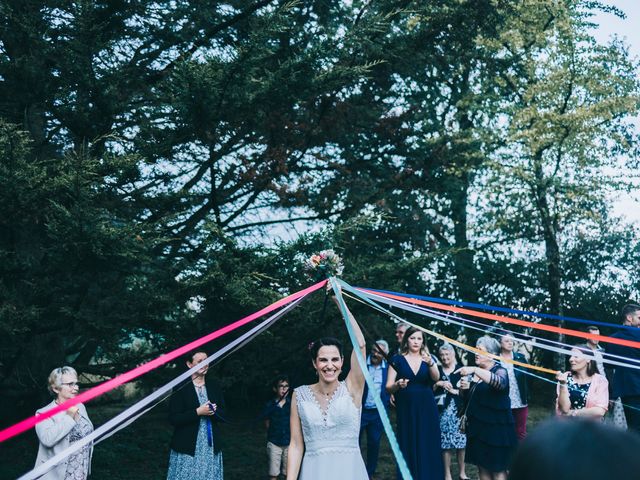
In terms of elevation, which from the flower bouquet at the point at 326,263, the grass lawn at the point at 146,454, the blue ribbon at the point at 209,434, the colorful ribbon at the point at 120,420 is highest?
the flower bouquet at the point at 326,263

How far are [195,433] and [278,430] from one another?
93.5 inches

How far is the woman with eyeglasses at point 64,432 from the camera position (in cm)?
502

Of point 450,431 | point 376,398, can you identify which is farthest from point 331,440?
point 450,431

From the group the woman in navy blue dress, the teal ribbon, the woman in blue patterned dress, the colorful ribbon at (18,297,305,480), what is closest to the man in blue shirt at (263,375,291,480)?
the colorful ribbon at (18,297,305,480)

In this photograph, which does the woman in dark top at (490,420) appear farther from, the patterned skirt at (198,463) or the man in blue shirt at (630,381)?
the patterned skirt at (198,463)

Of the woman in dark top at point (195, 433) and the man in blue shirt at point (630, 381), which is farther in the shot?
the man in blue shirt at point (630, 381)

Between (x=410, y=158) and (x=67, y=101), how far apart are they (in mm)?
8158

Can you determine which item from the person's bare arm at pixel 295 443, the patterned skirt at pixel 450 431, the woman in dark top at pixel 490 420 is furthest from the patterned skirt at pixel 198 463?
the patterned skirt at pixel 450 431

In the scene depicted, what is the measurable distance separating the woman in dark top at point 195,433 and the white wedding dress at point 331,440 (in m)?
1.67

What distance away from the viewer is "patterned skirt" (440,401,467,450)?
8539mm

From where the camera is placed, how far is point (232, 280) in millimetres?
7285

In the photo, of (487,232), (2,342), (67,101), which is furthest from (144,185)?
(487,232)

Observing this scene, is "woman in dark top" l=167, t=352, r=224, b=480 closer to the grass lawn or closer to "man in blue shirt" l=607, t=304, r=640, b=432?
the grass lawn

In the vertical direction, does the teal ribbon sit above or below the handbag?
above
